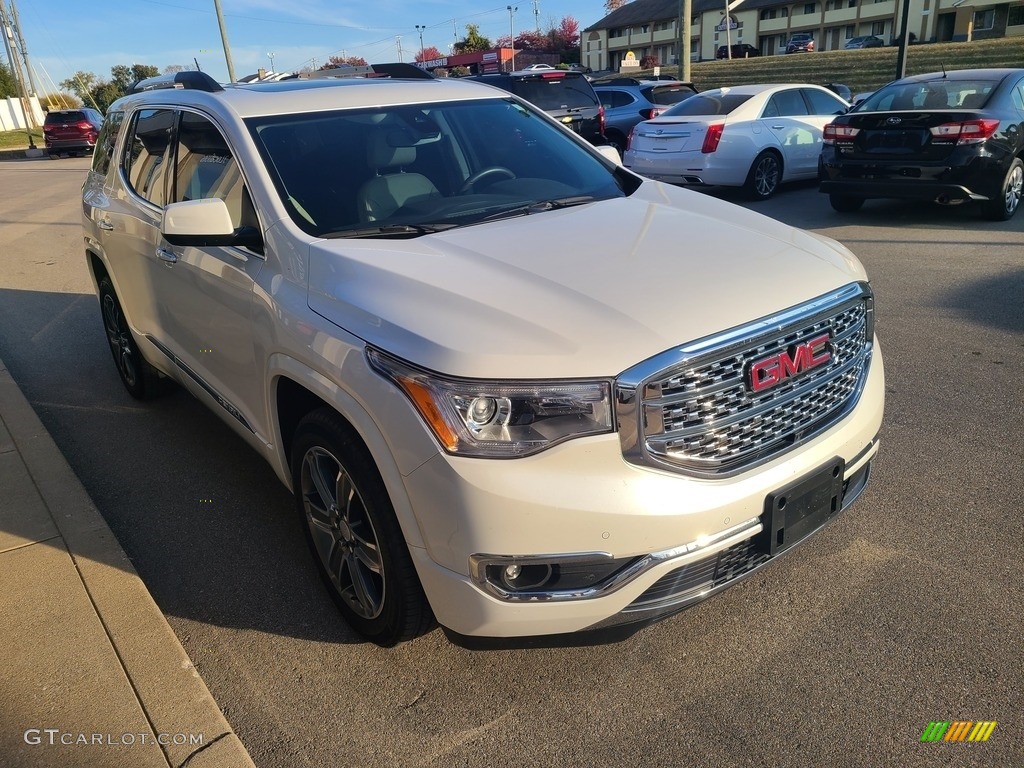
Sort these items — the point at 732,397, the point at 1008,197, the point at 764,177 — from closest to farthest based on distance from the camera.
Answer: the point at 732,397 < the point at 1008,197 < the point at 764,177

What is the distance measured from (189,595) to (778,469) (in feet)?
7.69

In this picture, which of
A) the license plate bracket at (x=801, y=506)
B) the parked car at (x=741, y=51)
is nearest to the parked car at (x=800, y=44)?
the parked car at (x=741, y=51)

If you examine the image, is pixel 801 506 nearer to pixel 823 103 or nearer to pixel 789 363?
pixel 789 363

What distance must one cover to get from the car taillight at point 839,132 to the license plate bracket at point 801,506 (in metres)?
7.70

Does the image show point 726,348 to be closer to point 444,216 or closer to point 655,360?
point 655,360

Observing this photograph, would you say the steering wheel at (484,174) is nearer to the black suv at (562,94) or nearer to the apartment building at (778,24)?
the black suv at (562,94)

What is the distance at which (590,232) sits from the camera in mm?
3193

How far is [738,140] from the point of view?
37.1 ft

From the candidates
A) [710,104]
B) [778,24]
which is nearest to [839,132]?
[710,104]

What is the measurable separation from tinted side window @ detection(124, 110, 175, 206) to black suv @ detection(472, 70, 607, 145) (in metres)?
9.45

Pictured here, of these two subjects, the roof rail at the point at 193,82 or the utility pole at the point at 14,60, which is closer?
the roof rail at the point at 193,82

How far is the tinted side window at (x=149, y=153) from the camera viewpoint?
4375 mm

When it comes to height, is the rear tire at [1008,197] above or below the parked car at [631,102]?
below

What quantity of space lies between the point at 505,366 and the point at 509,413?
13 centimetres
